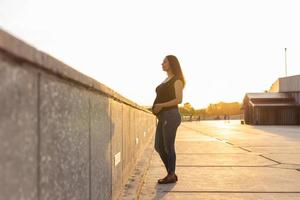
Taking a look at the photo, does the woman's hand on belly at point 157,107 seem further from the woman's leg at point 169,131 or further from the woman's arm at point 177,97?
the woman's leg at point 169,131

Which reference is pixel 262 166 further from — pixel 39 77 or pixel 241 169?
pixel 39 77

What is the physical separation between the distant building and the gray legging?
5440 centimetres

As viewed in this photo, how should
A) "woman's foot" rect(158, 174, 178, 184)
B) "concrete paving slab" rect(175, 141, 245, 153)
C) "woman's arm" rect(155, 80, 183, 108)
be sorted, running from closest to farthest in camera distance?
"woman's arm" rect(155, 80, 183, 108), "woman's foot" rect(158, 174, 178, 184), "concrete paving slab" rect(175, 141, 245, 153)

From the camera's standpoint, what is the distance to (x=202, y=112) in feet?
532

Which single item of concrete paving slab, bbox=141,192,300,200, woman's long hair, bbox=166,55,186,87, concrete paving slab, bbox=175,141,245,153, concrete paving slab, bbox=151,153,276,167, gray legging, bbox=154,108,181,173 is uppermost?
woman's long hair, bbox=166,55,186,87

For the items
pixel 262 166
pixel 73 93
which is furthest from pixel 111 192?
pixel 262 166

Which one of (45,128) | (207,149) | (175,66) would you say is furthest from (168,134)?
(207,149)

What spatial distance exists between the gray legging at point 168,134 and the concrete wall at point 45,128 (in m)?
2.66

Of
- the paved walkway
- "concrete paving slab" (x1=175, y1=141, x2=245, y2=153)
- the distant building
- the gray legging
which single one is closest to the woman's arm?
the gray legging

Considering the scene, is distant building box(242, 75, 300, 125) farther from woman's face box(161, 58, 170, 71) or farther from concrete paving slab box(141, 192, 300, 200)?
concrete paving slab box(141, 192, 300, 200)

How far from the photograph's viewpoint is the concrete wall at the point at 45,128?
68.5 inches

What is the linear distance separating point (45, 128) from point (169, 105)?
4.38 m

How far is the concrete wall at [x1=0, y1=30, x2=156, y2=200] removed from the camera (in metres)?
1.74

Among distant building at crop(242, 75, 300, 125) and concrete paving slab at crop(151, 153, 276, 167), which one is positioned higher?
distant building at crop(242, 75, 300, 125)
